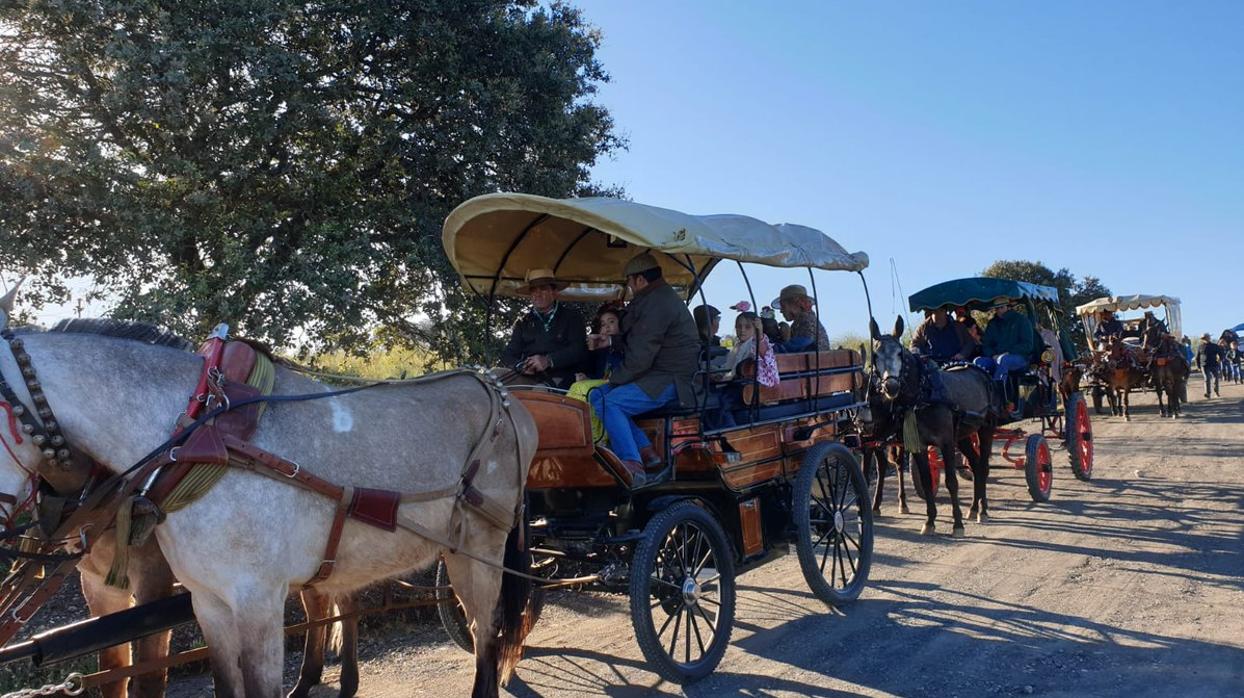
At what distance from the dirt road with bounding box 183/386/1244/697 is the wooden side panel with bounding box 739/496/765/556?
24.7 inches

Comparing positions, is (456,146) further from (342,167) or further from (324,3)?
(324,3)

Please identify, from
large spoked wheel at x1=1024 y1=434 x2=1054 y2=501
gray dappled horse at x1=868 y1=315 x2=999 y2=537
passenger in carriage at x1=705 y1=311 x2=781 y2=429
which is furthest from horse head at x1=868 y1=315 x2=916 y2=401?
passenger in carriage at x1=705 y1=311 x2=781 y2=429

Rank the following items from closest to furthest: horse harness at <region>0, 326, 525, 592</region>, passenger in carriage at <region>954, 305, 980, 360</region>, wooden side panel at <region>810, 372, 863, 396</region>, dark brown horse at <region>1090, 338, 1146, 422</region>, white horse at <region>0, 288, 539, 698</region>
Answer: horse harness at <region>0, 326, 525, 592</region> → white horse at <region>0, 288, 539, 698</region> → wooden side panel at <region>810, 372, 863, 396</region> → passenger in carriage at <region>954, 305, 980, 360</region> → dark brown horse at <region>1090, 338, 1146, 422</region>

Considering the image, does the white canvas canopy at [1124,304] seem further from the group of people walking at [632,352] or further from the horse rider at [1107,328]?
the group of people walking at [632,352]

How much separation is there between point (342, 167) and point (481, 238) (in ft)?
14.7

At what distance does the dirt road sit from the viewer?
534 centimetres

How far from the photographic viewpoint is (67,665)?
5793 millimetres

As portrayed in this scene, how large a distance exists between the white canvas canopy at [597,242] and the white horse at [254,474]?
1.55m

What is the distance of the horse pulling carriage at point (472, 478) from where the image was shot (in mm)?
3404

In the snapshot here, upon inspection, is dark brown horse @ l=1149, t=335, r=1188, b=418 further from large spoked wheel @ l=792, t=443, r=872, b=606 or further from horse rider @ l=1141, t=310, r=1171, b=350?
large spoked wheel @ l=792, t=443, r=872, b=606

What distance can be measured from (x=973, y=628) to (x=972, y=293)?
20.3ft

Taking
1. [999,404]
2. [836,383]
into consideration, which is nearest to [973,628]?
[836,383]

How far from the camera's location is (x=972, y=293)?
11.6 meters

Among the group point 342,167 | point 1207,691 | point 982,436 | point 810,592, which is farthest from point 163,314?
point 982,436
